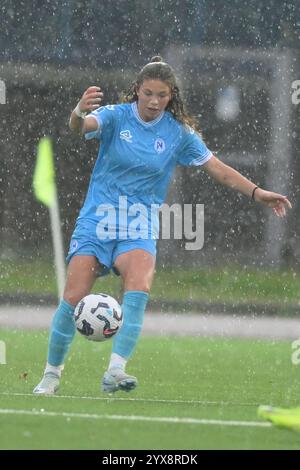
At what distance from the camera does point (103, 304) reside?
26.6ft

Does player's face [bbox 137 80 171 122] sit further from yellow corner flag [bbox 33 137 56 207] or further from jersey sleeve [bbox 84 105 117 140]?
yellow corner flag [bbox 33 137 56 207]

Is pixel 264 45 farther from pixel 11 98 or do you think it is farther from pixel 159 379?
pixel 159 379

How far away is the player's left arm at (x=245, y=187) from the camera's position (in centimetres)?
832

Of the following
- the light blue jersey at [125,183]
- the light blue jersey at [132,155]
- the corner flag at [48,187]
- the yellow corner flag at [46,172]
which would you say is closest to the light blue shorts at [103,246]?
the light blue jersey at [125,183]

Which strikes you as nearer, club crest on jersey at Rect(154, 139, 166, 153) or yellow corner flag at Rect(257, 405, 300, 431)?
yellow corner flag at Rect(257, 405, 300, 431)

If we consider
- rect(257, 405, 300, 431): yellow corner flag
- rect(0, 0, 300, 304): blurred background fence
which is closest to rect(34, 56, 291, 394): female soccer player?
rect(257, 405, 300, 431): yellow corner flag

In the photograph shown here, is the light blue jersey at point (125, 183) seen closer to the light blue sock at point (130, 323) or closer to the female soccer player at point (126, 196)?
the female soccer player at point (126, 196)

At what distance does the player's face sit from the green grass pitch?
154 cm

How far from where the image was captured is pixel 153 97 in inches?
331

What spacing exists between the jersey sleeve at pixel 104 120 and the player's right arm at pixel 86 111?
51 mm

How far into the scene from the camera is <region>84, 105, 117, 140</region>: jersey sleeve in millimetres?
8398

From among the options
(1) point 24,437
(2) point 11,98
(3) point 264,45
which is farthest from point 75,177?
(1) point 24,437

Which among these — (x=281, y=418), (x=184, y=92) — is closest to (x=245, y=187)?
(x=281, y=418)

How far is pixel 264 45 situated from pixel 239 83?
65 centimetres
